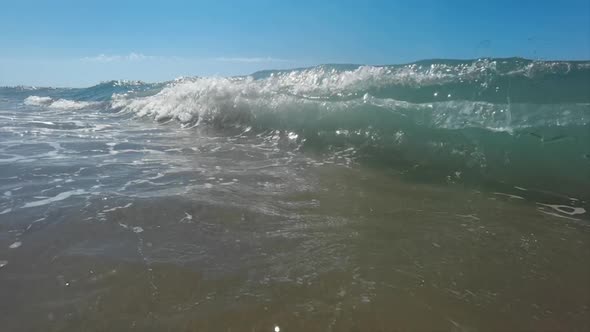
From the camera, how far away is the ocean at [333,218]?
205cm

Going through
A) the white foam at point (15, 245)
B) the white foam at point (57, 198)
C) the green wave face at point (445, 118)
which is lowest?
the white foam at point (15, 245)

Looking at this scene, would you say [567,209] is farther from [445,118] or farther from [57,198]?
[57,198]

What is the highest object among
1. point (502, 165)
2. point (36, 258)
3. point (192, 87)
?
point (192, 87)

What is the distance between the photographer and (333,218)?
3355 millimetres

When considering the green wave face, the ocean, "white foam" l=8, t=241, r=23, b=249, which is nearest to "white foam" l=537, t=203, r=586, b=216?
the ocean

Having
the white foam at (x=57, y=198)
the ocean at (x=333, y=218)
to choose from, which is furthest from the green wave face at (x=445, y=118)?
the white foam at (x=57, y=198)

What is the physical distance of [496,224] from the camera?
335 cm

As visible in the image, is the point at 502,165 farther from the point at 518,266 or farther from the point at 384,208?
the point at 518,266

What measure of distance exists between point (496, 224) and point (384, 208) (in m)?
0.97

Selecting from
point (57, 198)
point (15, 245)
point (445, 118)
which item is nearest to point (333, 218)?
point (15, 245)

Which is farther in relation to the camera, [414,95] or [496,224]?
[414,95]

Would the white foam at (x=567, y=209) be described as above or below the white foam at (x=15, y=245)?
above

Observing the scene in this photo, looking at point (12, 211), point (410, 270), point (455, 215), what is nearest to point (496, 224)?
point (455, 215)

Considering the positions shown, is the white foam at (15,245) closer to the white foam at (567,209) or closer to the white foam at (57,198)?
the white foam at (57,198)
